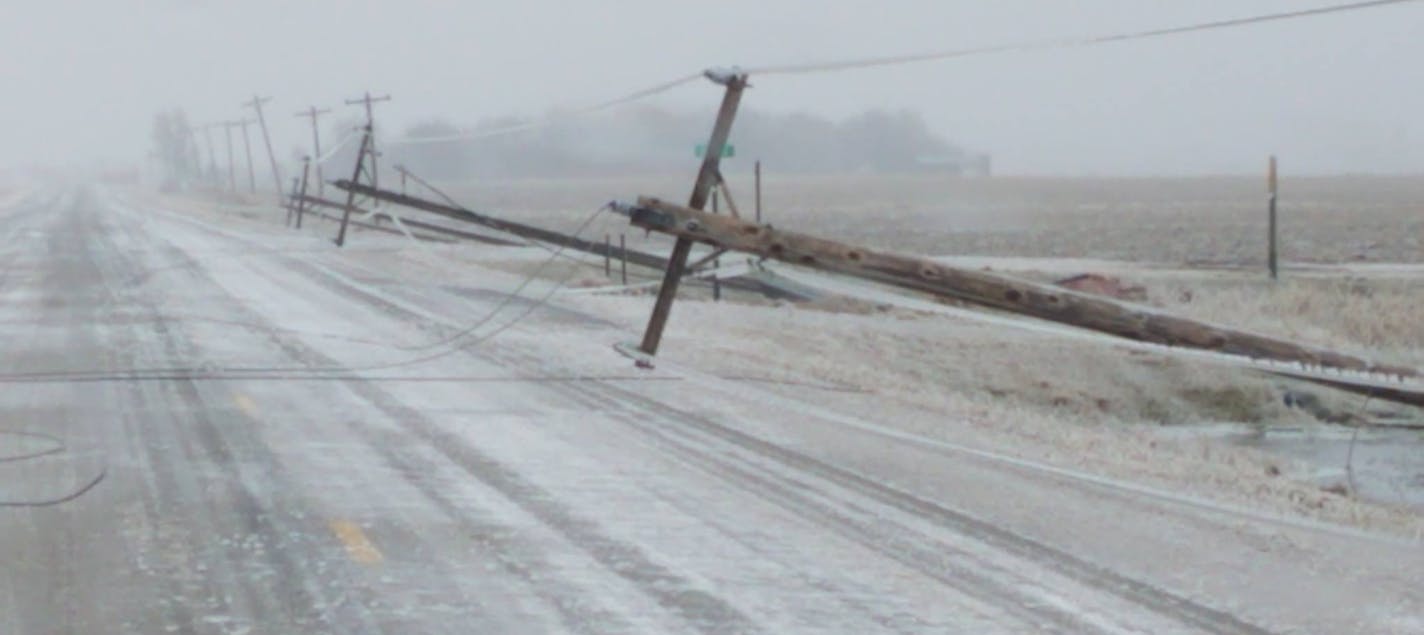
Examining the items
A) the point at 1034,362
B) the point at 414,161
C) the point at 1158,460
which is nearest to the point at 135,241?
the point at 1034,362

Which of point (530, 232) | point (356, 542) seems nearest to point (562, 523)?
point (356, 542)

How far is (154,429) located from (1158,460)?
716cm

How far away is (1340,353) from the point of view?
1512 cm

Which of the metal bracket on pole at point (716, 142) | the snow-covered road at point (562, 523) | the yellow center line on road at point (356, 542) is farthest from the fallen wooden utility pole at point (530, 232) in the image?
the yellow center line on road at point (356, 542)

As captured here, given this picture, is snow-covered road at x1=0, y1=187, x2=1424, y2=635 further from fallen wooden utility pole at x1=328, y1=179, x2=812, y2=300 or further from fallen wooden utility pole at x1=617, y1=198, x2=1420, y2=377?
fallen wooden utility pole at x1=328, y1=179, x2=812, y2=300

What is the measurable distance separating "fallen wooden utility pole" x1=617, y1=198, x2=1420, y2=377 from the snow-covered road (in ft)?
4.05

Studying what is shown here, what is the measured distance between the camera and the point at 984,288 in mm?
15758

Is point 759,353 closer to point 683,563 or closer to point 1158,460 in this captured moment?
→ point 1158,460

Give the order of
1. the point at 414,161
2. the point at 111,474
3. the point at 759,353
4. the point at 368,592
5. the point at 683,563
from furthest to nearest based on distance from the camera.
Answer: the point at 414,161 → the point at 759,353 → the point at 111,474 → the point at 683,563 → the point at 368,592

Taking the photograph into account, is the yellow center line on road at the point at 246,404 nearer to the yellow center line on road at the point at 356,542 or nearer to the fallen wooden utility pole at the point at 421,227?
the yellow center line on road at the point at 356,542

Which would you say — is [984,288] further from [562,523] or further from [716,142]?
[562,523]

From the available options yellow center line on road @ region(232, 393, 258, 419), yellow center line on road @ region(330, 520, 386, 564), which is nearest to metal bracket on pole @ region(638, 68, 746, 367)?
yellow center line on road @ region(232, 393, 258, 419)

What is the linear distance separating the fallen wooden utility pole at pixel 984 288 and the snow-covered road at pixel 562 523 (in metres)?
1.24

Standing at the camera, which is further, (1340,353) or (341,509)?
(1340,353)
